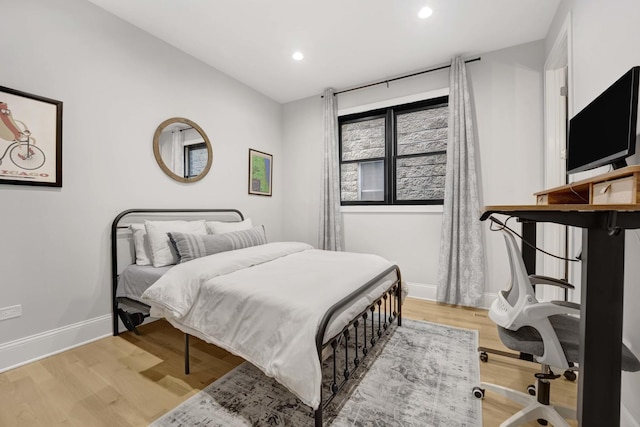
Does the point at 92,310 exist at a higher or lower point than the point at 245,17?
lower

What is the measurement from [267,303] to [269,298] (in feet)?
0.10

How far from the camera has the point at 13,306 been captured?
1.89 m

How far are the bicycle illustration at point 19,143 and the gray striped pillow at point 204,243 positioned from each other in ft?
3.39

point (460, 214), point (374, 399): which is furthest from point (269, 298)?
point (460, 214)

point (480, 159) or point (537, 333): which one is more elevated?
point (480, 159)

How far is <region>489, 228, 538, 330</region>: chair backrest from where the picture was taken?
1.14 meters

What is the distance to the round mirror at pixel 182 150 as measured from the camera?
2770 mm

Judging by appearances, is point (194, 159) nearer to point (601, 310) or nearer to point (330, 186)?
point (330, 186)

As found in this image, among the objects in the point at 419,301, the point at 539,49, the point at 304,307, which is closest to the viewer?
the point at 304,307

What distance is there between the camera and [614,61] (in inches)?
57.2

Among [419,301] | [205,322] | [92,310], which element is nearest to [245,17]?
[205,322]

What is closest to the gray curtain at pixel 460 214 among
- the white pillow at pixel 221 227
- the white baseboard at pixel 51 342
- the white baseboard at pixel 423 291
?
the white baseboard at pixel 423 291

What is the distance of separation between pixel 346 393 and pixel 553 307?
1.17 m

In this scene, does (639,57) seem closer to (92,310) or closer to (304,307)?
(304,307)
